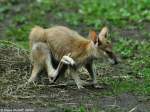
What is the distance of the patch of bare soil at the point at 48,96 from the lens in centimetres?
913

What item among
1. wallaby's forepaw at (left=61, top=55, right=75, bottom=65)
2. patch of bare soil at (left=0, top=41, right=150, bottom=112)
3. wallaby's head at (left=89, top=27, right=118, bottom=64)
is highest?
wallaby's head at (left=89, top=27, right=118, bottom=64)

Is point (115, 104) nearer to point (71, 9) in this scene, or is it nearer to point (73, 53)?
point (73, 53)

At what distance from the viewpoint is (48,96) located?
31.6 ft

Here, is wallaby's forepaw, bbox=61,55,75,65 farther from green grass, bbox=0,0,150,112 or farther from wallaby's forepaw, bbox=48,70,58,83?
green grass, bbox=0,0,150,112

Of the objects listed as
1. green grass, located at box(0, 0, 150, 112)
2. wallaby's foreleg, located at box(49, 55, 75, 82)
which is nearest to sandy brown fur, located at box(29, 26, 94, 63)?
wallaby's foreleg, located at box(49, 55, 75, 82)

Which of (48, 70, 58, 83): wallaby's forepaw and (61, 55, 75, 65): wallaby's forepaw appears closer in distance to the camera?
(61, 55, 75, 65): wallaby's forepaw

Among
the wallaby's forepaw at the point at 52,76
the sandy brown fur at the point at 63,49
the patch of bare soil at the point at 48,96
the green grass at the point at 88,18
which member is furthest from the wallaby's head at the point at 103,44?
the green grass at the point at 88,18

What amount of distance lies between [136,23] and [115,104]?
5748 millimetres

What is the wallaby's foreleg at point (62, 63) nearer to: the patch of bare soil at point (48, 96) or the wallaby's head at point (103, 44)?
the patch of bare soil at point (48, 96)

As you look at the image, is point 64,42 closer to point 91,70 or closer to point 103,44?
point 91,70

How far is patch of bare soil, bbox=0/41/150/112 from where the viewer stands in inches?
360

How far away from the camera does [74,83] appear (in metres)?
10.4

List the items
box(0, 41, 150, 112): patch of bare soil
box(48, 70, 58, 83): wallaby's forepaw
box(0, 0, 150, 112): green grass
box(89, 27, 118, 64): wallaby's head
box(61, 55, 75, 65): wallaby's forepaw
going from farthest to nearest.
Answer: box(0, 0, 150, 112): green grass < box(48, 70, 58, 83): wallaby's forepaw < box(61, 55, 75, 65): wallaby's forepaw < box(89, 27, 118, 64): wallaby's head < box(0, 41, 150, 112): patch of bare soil

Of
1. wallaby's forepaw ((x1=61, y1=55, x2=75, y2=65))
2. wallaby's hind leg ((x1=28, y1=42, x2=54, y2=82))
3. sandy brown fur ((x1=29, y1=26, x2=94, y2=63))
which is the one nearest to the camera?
wallaby's forepaw ((x1=61, y1=55, x2=75, y2=65))
